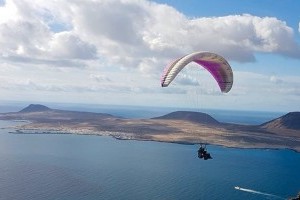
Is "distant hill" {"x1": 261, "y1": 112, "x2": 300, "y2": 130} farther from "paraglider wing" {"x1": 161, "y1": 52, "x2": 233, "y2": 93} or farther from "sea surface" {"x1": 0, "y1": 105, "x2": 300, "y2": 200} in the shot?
"paraglider wing" {"x1": 161, "y1": 52, "x2": 233, "y2": 93}

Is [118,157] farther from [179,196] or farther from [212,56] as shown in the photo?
[212,56]

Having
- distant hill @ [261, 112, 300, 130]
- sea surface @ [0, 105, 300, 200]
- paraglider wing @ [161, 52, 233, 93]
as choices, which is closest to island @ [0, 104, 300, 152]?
distant hill @ [261, 112, 300, 130]

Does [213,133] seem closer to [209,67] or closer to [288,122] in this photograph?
[288,122]

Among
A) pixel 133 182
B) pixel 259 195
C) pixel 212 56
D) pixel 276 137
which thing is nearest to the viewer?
pixel 212 56

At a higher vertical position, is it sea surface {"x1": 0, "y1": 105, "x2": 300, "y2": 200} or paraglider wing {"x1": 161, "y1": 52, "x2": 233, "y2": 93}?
paraglider wing {"x1": 161, "y1": 52, "x2": 233, "y2": 93}

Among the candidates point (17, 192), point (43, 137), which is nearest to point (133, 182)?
point (17, 192)

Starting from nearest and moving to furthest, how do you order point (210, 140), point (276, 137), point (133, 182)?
point (133, 182)
point (210, 140)
point (276, 137)

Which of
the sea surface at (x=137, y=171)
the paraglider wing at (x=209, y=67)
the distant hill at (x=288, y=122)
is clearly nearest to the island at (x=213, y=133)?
the distant hill at (x=288, y=122)
